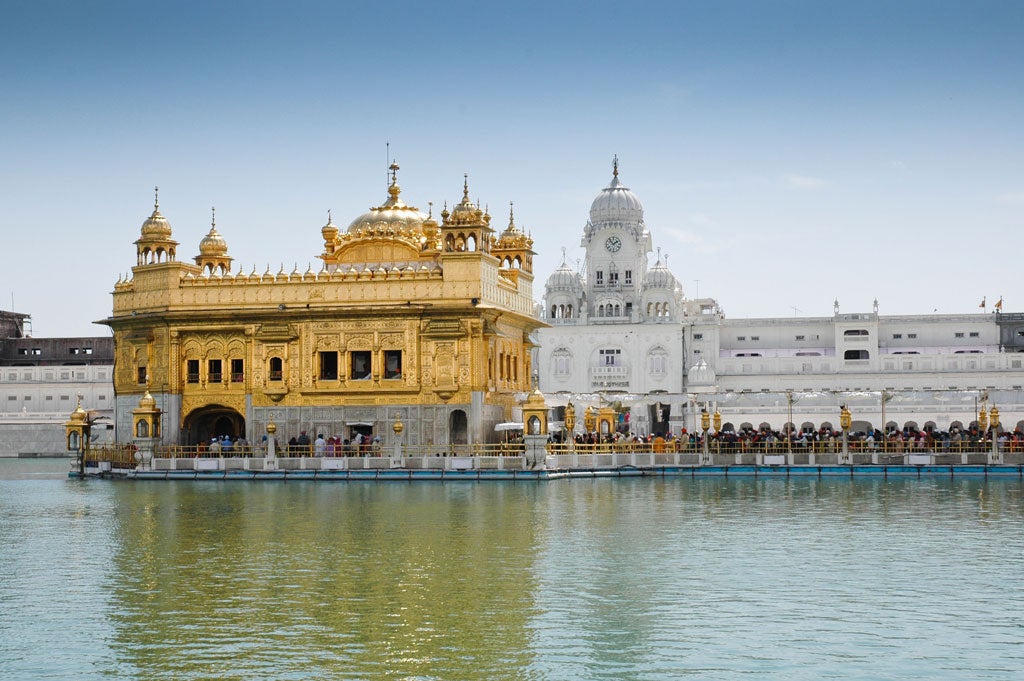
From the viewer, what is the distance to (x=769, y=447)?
151ft

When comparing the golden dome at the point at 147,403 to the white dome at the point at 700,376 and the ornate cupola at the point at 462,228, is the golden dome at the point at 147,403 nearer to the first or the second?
the ornate cupola at the point at 462,228

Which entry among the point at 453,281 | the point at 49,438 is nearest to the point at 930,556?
the point at 453,281

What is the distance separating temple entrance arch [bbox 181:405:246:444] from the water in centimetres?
1610

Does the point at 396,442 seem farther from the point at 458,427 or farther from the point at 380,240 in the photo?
the point at 380,240

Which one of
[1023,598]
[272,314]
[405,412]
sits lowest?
[1023,598]

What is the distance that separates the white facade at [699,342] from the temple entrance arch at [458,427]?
41694mm

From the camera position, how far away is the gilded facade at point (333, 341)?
47312 millimetres

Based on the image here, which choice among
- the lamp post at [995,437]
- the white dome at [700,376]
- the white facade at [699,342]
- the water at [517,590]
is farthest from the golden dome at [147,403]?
the white dome at [700,376]

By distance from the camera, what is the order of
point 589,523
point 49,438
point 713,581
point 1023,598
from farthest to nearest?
point 49,438 → point 589,523 → point 713,581 → point 1023,598

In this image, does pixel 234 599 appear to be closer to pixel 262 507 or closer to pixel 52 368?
pixel 262 507

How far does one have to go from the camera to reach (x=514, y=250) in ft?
183

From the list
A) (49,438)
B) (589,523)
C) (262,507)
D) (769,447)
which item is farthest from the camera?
(49,438)

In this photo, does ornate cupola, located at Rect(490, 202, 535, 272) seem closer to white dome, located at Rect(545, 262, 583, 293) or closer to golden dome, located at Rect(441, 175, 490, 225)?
golden dome, located at Rect(441, 175, 490, 225)

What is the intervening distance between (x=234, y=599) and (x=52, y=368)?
253 feet
